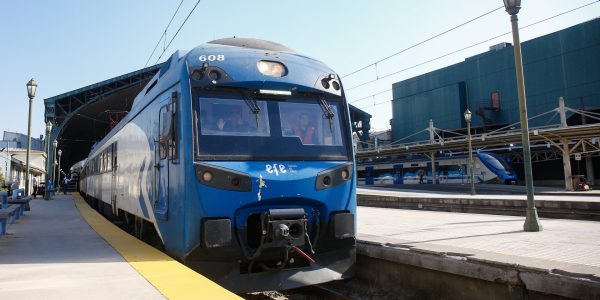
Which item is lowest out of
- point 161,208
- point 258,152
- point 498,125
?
point 161,208

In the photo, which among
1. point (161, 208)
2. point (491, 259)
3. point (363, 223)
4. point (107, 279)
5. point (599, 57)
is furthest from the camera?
point (599, 57)

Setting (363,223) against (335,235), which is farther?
(363,223)

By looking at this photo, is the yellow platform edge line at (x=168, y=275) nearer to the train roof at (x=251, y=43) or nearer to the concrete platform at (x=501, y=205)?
the train roof at (x=251, y=43)

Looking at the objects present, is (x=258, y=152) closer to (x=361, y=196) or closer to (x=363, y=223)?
(x=363, y=223)

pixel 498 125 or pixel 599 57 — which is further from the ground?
pixel 599 57

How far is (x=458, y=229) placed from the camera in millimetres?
10039

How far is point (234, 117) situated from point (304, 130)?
3.37ft

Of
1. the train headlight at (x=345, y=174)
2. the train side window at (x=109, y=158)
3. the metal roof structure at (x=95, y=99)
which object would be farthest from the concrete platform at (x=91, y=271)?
the metal roof structure at (x=95, y=99)

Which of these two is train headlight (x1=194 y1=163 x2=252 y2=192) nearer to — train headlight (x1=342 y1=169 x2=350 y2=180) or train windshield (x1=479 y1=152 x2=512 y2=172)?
train headlight (x1=342 y1=169 x2=350 y2=180)

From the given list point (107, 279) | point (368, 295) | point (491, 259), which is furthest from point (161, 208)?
point (491, 259)

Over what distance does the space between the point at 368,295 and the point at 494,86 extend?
2192 inches

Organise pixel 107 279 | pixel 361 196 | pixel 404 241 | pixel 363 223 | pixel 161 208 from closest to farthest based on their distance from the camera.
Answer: pixel 107 279
pixel 161 208
pixel 404 241
pixel 363 223
pixel 361 196

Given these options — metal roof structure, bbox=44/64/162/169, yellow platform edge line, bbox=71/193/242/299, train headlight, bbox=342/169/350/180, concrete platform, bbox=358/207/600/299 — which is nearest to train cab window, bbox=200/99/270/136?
train headlight, bbox=342/169/350/180

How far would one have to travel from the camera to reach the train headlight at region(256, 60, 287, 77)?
22.2 feet
